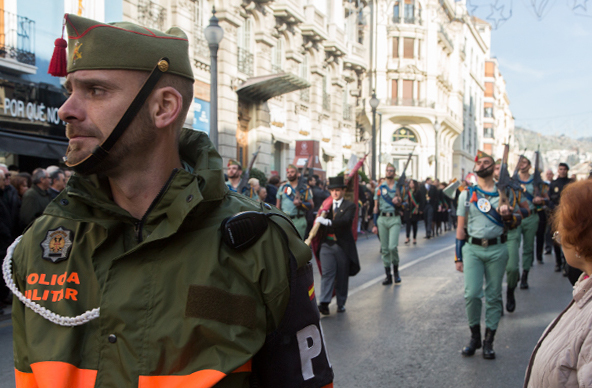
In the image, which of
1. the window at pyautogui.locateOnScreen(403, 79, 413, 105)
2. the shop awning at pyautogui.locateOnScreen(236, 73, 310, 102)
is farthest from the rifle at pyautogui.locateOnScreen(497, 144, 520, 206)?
the window at pyautogui.locateOnScreen(403, 79, 413, 105)

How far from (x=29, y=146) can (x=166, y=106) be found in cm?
1148

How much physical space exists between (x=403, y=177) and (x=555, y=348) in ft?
42.1

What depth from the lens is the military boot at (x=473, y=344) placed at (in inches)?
228

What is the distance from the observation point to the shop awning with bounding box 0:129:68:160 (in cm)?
1136

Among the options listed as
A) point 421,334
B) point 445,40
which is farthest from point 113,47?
point 445,40

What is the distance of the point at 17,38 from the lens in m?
12.7

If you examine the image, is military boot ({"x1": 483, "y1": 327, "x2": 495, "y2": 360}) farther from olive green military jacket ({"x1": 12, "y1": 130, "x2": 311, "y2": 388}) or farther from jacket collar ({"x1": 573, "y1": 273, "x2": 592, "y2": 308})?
olive green military jacket ({"x1": 12, "y1": 130, "x2": 311, "y2": 388})

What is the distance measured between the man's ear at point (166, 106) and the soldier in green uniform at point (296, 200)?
9.77 metres

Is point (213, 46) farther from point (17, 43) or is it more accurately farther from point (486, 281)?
point (486, 281)

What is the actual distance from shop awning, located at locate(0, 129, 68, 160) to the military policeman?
35.1ft

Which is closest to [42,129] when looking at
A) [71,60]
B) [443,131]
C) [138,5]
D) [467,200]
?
[138,5]

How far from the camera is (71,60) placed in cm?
161

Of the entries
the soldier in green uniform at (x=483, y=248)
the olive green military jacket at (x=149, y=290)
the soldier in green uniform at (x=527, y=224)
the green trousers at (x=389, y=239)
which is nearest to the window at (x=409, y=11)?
the soldier in green uniform at (x=527, y=224)

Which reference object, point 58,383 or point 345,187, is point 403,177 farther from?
point 58,383
